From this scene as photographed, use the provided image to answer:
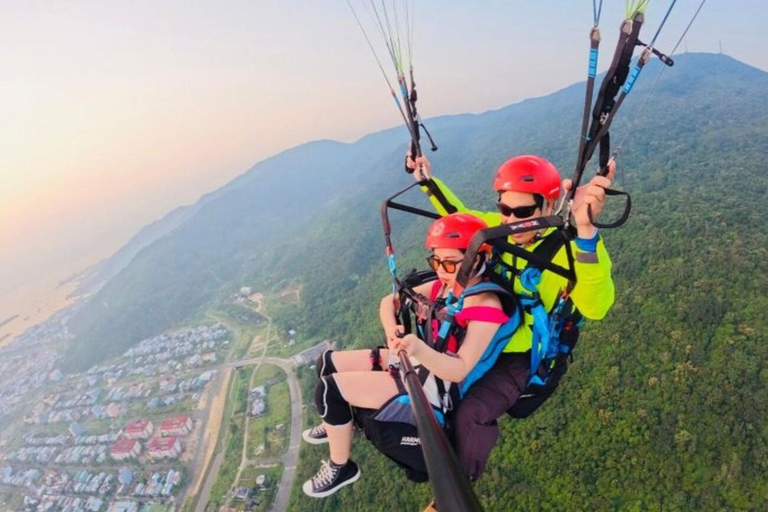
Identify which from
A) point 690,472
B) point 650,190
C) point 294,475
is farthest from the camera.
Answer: point 650,190

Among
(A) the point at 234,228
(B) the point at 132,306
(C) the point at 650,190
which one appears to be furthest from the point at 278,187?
(C) the point at 650,190

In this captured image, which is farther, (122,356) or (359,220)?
(359,220)

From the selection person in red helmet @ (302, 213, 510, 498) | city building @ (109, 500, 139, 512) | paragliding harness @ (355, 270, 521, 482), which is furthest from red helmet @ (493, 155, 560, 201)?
city building @ (109, 500, 139, 512)

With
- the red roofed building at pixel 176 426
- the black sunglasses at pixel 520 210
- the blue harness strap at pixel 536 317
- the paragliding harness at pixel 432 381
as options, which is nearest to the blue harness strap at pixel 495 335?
the paragliding harness at pixel 432 381

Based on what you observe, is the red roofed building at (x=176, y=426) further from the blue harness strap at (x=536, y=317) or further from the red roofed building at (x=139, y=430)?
the blue harness strap at (x=536, y=317)


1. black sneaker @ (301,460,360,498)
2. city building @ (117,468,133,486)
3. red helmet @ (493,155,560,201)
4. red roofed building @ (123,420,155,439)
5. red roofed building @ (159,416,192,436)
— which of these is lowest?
city building @ (117,468,133,486)

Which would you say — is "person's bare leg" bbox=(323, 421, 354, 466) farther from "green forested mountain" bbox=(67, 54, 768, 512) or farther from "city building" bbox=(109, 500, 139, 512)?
"city building" bbox=(109, 500, 139, 512)

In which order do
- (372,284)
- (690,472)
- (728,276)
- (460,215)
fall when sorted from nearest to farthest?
1. (460,215)
2. (690,472)
3. (728,276)
4. (372,284)

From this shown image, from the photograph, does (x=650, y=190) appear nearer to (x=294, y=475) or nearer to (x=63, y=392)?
(x=294, y=475)
